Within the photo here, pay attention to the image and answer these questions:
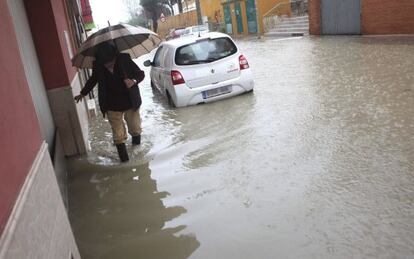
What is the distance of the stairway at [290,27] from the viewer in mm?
26469

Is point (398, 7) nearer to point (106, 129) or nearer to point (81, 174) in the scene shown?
point (106, 129)

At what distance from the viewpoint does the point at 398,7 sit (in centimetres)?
1712

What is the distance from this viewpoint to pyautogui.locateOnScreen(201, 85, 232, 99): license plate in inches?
377

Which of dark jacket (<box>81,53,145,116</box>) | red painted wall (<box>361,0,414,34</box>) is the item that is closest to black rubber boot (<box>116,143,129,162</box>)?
dark jacket (<box>81,53,145,116</box>)

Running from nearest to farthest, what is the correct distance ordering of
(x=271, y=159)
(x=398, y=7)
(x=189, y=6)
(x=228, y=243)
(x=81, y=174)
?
(x=228, y=243) < (x=271, y=159) < (x=81, y=174) < (x=398, y=7) < (x=189, y=6)

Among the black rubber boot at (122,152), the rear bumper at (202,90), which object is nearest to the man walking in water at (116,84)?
the black rubber boot at (122,152)

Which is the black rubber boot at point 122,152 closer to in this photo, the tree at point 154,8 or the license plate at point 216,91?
the license plate at point 216,91

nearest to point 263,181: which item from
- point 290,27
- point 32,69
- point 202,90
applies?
point 32,69

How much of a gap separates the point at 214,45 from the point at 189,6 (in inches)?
2366

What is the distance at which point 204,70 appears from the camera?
370 inches

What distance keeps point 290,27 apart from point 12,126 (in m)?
27.4

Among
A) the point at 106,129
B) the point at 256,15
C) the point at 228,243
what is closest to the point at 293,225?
the point at 228,243

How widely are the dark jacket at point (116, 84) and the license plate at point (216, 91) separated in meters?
3.27

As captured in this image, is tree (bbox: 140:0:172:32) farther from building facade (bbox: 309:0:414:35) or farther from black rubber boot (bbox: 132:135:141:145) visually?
black rubber boot (bbox: 132:135:141:145)
